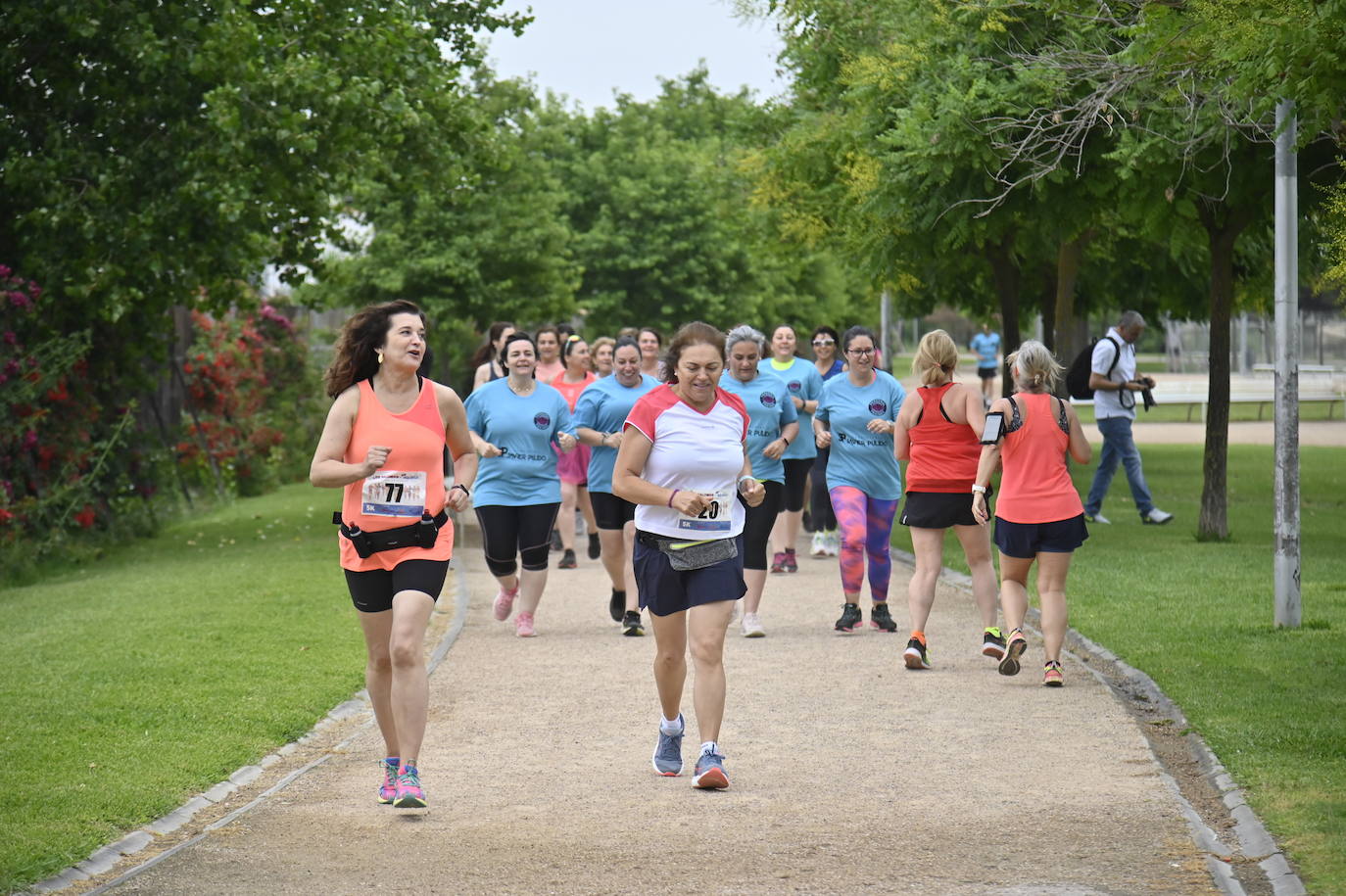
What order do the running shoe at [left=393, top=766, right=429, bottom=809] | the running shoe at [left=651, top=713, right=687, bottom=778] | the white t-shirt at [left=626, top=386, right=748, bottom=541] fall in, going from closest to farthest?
the running shoe at [left=393, top=766, right=429, bottom=809] < the white t-shirt at [left=626, top=386, right=748, bottom=541] < the running shoe at [left=651, top=713, right=687, bottom=778]

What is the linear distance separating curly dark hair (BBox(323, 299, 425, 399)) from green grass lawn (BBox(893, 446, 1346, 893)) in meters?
3.77

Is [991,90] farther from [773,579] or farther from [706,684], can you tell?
[706,684]

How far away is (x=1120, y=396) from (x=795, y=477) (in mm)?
5551

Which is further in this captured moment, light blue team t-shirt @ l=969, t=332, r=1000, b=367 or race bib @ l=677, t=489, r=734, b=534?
light blue team t-shirt @ l=969, t=332, r=1000, b=367

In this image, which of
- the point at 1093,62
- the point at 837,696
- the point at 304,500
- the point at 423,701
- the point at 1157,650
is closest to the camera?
the point at 423,701

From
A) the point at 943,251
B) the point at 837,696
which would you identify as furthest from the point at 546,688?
the point at 943,251

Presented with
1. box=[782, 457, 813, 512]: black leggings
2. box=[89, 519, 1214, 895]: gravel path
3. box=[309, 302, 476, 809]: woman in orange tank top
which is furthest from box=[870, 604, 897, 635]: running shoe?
box=[309, 302, 476, 809]: woman in orange tank top

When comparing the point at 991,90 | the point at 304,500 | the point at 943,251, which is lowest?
the point at 304,500

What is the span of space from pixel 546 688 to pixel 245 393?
20.7 meters

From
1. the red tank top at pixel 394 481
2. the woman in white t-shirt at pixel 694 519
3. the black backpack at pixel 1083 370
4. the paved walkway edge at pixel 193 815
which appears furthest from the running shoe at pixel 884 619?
the black backpack at pixel 1083 370

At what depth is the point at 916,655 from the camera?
10133mm

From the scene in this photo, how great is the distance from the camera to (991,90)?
47.9ft

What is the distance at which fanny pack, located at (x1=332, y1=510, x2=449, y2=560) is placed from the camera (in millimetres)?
6773

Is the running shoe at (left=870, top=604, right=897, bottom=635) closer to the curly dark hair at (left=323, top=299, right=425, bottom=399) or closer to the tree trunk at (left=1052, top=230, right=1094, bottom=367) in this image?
the curly dark hair at (left=323, top=299, right=425, bottom=399)
